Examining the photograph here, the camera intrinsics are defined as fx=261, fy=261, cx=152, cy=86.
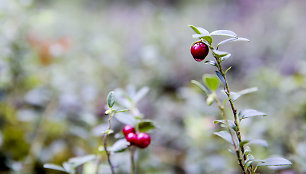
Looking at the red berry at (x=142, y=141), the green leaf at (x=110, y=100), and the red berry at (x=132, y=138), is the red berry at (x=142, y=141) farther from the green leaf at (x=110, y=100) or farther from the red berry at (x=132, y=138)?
the green leaf at (x=110, y=100)

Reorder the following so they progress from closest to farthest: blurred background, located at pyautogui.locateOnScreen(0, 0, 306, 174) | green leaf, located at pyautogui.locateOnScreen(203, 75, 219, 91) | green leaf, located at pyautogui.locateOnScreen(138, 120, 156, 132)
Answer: green leaf, located at pyautogui.locateOnScreen(203, 75, 219, 91), green leaf, located at pyautogui.locateOnScreen(138, 120, 156, 132), blurred background, located at pyautogui.locateOnScreen(0, 0, 306, 174)

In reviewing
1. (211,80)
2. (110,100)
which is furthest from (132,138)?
(211,80)

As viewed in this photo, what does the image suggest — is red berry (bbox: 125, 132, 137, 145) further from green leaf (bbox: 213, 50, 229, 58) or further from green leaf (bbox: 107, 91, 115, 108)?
green leaf (bbox: 213, 50, 229, 58)

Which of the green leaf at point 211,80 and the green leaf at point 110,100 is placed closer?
the green leaf at point 211,80

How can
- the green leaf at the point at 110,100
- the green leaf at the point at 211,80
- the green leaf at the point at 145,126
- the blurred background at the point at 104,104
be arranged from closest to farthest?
the green leaf at the point at 211,80
the green leaf at the point at 110,100
the green leaf at the point at 145,126
the blurred background at the point at 104,104

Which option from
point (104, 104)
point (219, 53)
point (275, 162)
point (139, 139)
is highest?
point (104, 104)

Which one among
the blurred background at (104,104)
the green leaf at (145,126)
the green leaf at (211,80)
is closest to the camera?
the green leaf at (211,80)

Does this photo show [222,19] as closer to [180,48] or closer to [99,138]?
[180,48]

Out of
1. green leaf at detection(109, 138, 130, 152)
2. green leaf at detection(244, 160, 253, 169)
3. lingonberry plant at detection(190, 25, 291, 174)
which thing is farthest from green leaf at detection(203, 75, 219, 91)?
green leaf at detection(109, 138, 130, 152)

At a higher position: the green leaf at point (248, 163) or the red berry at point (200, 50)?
the red berry at point (200, 50)

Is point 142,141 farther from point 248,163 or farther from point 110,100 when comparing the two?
point 248,163

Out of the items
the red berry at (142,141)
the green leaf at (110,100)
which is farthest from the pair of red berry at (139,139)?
the green leaf at (110,100)

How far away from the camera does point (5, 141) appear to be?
1.34 metres

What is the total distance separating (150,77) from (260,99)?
2.92ft
